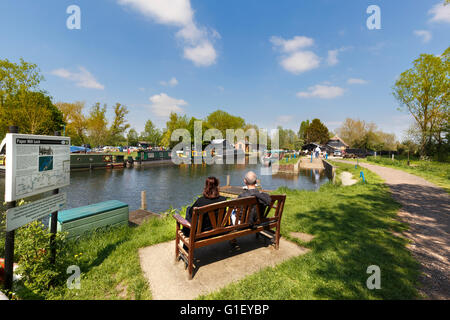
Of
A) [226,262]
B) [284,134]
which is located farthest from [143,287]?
[284,134]

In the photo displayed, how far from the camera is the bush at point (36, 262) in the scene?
9.41 ft

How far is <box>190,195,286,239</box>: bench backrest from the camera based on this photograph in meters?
3.10

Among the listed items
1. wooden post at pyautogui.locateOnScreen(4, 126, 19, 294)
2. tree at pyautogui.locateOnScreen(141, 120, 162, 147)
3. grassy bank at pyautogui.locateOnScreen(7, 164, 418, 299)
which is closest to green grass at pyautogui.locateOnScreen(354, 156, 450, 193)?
grassy bank at pyautogui.locateOnScreen(7, 164, 418, 299)

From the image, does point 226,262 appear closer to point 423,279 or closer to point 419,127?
point 423,279

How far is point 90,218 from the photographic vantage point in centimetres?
533

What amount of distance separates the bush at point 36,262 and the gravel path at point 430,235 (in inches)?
219

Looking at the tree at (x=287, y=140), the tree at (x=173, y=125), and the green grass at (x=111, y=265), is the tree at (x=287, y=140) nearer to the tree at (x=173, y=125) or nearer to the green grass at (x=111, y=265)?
the tree at (x=173, y=125)

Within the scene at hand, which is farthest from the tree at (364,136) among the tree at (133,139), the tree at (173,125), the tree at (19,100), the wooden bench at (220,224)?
the tree at (133,139)

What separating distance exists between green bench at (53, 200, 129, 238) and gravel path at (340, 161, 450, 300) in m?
6.97

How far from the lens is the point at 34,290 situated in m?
2.84

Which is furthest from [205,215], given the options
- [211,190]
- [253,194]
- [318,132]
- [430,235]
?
[318,132]

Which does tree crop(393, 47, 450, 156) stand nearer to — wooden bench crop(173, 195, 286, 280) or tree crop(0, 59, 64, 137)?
wooden bench crop(173, 195, 286, 280)

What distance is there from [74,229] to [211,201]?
157 inches

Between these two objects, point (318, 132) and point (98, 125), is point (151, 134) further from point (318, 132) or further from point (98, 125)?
point (318, 132)
